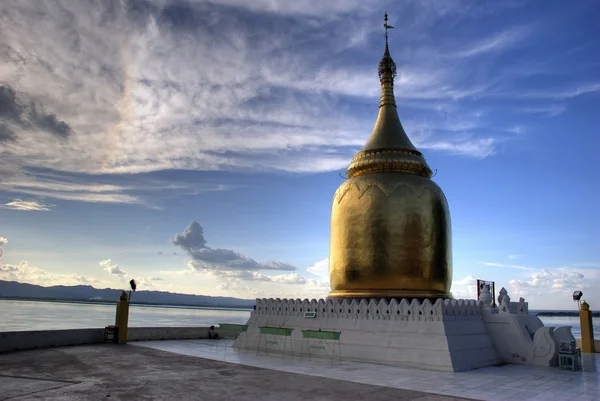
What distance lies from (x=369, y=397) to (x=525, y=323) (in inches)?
499

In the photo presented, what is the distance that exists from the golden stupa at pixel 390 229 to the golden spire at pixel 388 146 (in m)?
0.05

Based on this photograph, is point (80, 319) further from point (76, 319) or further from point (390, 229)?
point (390, 229)

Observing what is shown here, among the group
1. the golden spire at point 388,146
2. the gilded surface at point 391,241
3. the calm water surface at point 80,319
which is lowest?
the calm water surface at point 80,319

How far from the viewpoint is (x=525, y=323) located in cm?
2214

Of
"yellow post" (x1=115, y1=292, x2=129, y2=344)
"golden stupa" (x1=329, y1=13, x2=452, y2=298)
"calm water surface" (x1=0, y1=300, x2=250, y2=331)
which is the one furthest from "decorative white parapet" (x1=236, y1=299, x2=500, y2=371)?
"calm water surface" (x1=0, y1=300, x2=250, y2=331)

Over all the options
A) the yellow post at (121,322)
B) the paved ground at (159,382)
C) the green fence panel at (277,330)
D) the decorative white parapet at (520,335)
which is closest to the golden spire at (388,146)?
the decorative white parapet at (520,335)

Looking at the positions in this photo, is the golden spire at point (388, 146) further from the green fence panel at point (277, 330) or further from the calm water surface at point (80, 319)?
the calm water surface at point (80, 319)

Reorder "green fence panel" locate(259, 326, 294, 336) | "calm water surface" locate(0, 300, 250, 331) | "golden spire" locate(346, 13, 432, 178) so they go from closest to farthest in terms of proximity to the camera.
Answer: "green fence panel" locate(259, 326, 294, 336) < "golden spire" locate(346, 13, 432, 178) < "calm water surface" locate(0, 300, 250, 331)

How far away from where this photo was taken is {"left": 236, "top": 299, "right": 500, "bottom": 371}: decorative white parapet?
61.6 feet

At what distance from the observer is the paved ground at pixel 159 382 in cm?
1246

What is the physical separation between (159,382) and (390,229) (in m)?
14.2

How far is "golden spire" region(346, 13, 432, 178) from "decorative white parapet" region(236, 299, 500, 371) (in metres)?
8.18

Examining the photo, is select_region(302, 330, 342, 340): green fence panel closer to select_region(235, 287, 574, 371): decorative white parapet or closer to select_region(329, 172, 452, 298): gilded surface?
select_region(235, 287, 574, 371): decorative white parapet

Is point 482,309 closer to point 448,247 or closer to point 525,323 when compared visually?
point 525,323
